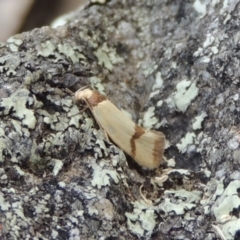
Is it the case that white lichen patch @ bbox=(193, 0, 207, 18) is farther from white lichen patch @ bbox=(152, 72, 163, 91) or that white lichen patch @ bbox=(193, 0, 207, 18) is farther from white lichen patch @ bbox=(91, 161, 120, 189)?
white lichen patch @ bbox=(91, 161, 120, 189)

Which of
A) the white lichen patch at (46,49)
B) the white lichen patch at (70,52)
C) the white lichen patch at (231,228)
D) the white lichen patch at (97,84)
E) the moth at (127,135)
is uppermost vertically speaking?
the white lichen patch at (46,49)

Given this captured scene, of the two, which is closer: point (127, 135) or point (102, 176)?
point (102, 176)

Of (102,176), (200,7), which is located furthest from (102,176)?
(200,7)

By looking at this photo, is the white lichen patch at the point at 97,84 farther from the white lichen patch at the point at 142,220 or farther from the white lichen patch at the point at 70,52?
the white lichen patch at the point at 142,220

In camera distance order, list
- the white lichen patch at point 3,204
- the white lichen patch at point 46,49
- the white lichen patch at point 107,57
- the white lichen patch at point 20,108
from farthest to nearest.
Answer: the white lichen patch at point 107,57
the white lichen patch at point 46,49
the white lichen patch at point 20,108
the white lichen patch at point 3,204

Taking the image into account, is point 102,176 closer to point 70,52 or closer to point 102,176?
point 102,176

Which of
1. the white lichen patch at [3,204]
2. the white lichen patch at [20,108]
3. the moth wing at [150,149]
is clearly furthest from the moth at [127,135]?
the white lichen patch at [3,204]

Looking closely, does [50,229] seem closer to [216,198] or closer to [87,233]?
[87,233]

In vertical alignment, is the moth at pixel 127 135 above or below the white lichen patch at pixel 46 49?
below

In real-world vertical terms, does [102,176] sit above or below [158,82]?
below
